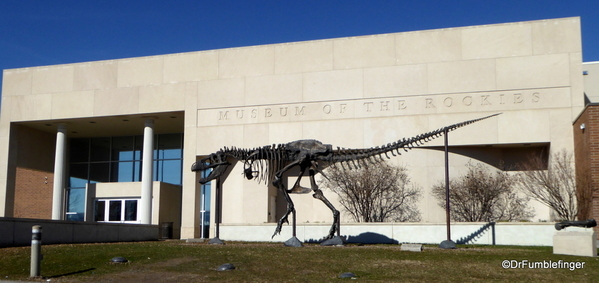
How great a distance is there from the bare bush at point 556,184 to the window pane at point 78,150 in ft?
93.3

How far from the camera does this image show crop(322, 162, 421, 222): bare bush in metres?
28.1

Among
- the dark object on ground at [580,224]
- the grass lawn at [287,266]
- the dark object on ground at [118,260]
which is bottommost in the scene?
the grass lawn at [287,266]

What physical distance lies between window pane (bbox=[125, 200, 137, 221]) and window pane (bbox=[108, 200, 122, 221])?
567 millimetres

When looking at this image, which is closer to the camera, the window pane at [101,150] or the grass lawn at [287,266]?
the grass lawn at [287,266]

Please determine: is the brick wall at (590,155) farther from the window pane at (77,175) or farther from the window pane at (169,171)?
the window pane at (77,175)

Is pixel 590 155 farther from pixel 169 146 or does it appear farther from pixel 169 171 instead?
pixel 169 146

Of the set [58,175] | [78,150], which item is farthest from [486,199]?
[78,150]

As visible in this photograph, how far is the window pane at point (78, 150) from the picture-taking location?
4006cm

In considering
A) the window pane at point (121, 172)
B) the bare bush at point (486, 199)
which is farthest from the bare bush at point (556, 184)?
the window pane at point (121, 172)

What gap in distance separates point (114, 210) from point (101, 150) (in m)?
6.05

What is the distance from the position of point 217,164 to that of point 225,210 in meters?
10.00

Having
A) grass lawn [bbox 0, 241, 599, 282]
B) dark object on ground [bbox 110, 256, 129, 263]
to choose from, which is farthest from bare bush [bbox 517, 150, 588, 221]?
dark object on ground [bbox 110, 256, 129, 263]

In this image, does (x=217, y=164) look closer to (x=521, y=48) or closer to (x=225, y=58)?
(x=225, y=58)

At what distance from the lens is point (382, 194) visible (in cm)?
2819
